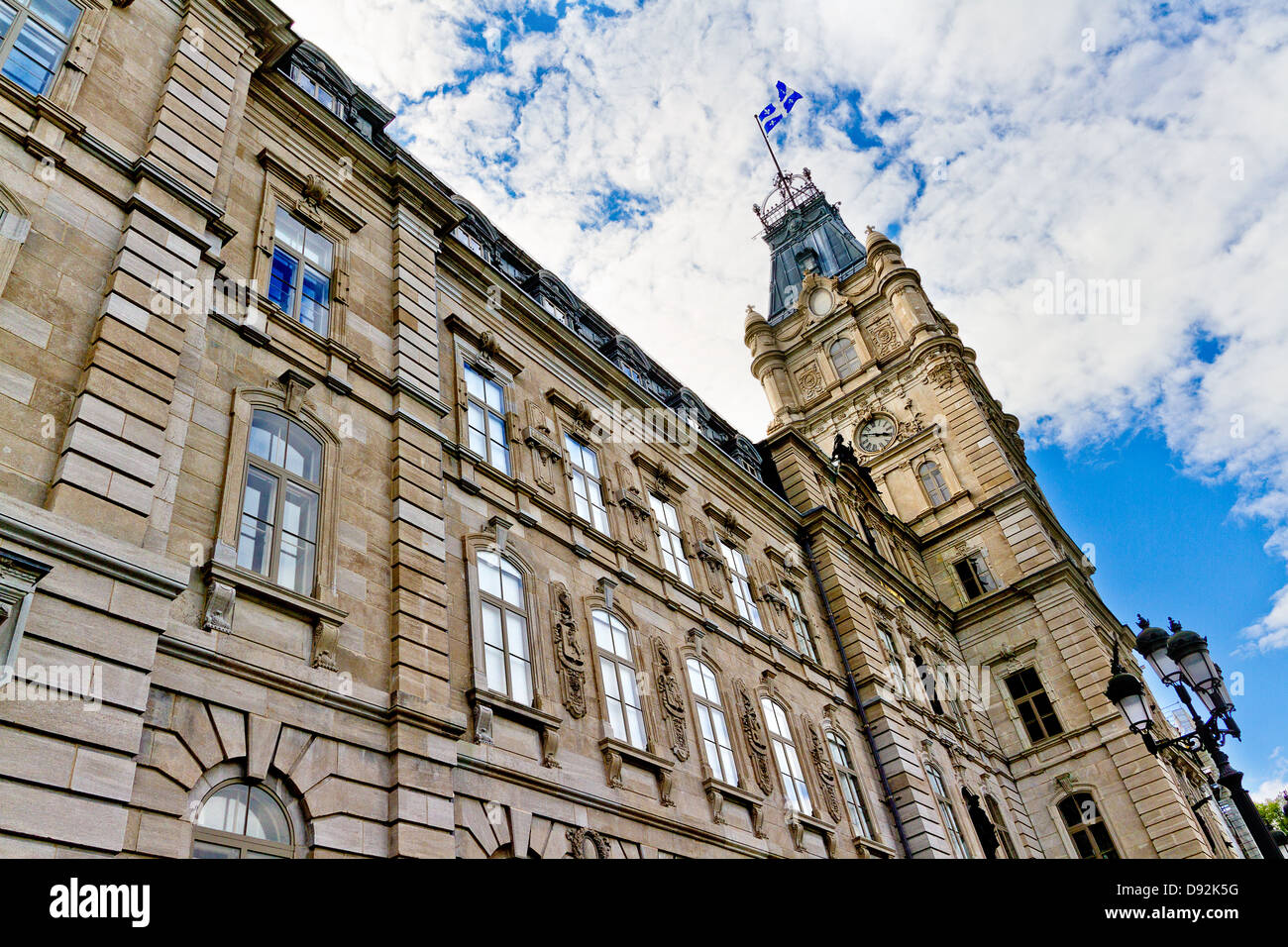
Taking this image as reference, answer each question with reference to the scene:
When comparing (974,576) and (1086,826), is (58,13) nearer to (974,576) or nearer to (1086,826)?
(1086,826)

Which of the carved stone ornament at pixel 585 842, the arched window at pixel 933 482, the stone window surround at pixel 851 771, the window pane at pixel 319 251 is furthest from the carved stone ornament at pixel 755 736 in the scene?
the arched window at pixel 933 482

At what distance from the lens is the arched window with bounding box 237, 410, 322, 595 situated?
10.9 metres

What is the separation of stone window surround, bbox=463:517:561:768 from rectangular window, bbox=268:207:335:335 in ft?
13.4

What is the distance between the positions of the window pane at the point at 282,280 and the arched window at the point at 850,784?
15.1 m

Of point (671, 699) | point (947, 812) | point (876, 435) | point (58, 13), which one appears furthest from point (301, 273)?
point (876, 435)

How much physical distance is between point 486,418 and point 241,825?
931 cm

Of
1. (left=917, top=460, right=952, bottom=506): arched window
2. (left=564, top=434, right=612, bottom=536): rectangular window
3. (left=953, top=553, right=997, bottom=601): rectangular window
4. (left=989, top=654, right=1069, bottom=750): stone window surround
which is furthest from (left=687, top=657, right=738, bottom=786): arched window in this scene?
(left=917, top=460, right=952, bottom=506): arched window

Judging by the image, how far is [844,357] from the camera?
4566cm

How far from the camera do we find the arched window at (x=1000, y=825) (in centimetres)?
2717

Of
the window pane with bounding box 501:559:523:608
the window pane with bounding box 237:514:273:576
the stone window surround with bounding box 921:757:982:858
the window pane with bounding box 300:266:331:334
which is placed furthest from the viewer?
the stone window surround with bounding box 921:757:982:858

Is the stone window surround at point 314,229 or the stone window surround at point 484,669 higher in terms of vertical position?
the stone window surround at point 314,229

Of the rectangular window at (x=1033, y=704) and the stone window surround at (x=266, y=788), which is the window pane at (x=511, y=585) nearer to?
the stone window surround at (x=266, y=788)

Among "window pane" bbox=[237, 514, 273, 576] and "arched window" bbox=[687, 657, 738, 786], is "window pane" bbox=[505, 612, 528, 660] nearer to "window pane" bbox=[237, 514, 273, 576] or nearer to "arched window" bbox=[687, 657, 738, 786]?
"window pane" bbox=[237, 514, 273, 576]
